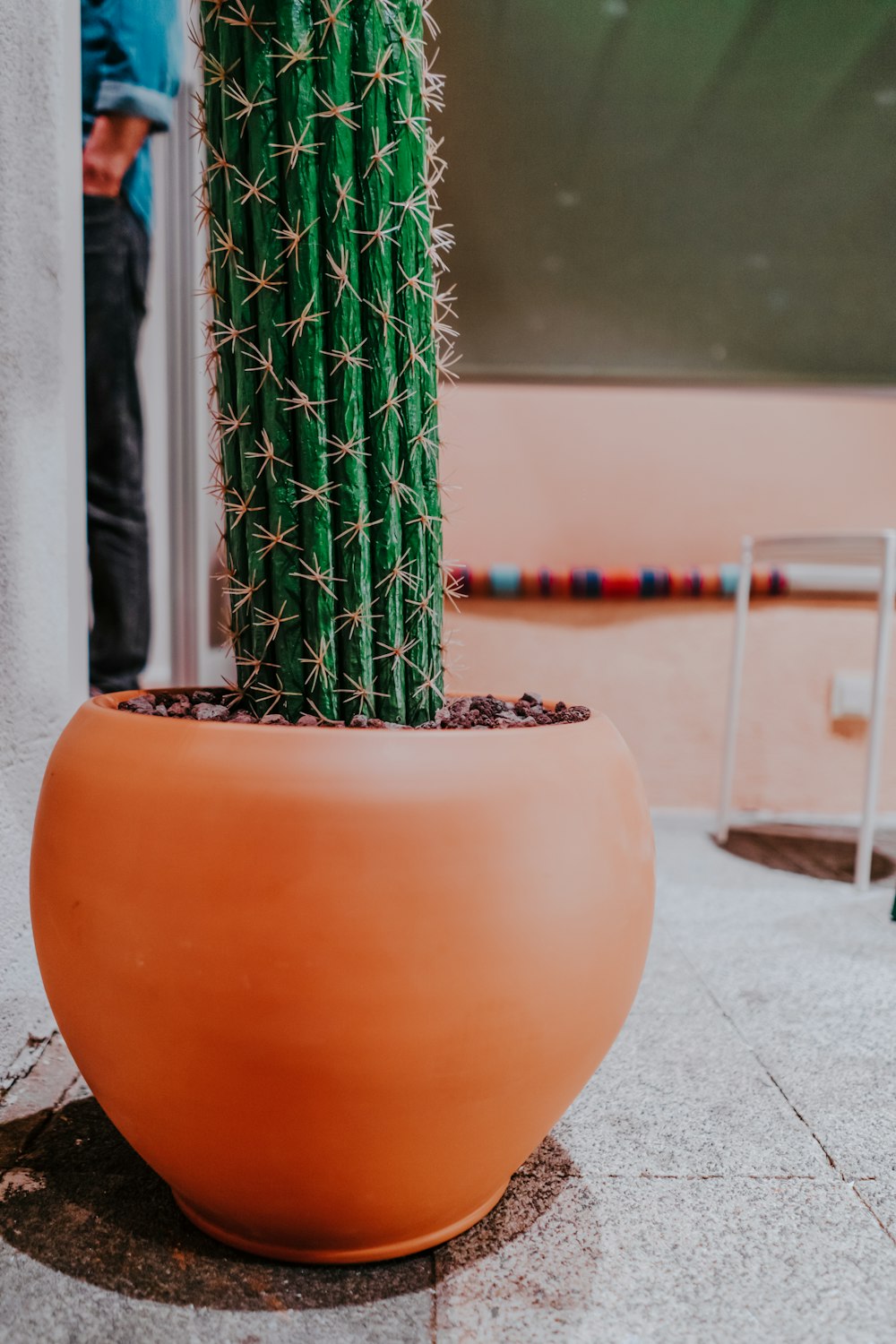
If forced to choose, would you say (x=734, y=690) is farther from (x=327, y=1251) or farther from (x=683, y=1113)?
(x=327, y=1251)

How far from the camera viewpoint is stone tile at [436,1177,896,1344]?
18.6 inches

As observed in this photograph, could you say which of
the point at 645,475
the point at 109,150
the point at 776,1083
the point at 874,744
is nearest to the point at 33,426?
the point at 109,150

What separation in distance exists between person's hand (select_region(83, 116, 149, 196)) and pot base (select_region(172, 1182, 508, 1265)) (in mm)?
1249

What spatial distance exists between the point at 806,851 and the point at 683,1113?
1.03 m

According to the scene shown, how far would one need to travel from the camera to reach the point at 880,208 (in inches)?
76.5

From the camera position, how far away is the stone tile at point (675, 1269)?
47 cm

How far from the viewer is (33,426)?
2.50 ft

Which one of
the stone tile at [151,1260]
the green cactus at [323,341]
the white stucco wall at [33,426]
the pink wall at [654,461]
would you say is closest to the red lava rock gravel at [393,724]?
the green cactus at [323,341]

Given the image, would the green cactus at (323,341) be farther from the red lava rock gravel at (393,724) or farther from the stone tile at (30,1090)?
the stone tile at (30,1090)

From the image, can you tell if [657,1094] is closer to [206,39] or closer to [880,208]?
[206,39]

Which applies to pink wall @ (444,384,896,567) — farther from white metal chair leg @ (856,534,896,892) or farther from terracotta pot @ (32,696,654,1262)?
terracotta pot @ (32,696,654,1262)

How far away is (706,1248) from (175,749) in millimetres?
460

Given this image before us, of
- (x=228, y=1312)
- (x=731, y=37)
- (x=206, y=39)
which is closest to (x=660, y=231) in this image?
(x=731, y=37)

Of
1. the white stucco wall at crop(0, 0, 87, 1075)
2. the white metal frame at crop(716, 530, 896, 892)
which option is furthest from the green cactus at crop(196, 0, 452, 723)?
the white metal frame at crop(716, 530, 896, 892)
